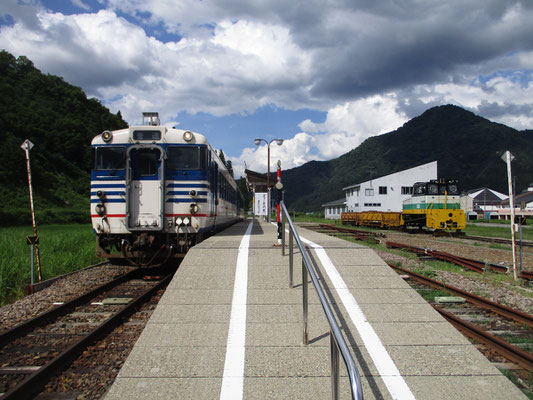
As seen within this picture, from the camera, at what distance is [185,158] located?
9336 millimetres

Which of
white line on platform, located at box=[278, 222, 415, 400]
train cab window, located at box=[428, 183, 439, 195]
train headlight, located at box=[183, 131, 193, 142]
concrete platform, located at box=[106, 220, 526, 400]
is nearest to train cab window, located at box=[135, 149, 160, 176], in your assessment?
train headlight, located at box=[183, 131, 193, 142]

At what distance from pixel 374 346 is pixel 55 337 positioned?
13.6 ft

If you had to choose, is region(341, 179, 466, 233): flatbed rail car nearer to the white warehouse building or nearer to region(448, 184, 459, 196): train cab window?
region(448, 184, 459, 196): train cab window

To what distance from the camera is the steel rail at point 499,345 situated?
13.7ft

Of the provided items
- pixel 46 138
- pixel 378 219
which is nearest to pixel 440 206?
pixel 378 219

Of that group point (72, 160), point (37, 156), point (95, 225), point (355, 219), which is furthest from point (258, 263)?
point (72, 160)

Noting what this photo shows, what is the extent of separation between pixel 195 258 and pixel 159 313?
5.98ft

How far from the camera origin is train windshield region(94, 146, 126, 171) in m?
9.16

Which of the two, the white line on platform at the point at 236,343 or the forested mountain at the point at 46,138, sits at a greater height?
the forested mountain at the point at 46,138

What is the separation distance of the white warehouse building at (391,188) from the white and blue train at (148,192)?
53.0 m

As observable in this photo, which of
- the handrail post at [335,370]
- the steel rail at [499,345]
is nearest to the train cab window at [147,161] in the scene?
the steel rail at [499,345]

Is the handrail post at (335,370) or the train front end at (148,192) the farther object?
the train front end at (148,192)

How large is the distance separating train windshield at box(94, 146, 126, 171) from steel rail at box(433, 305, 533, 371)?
291 inches

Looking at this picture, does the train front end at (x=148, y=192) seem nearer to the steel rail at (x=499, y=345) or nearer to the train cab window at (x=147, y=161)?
the train cab window at (x=147, y=161)
